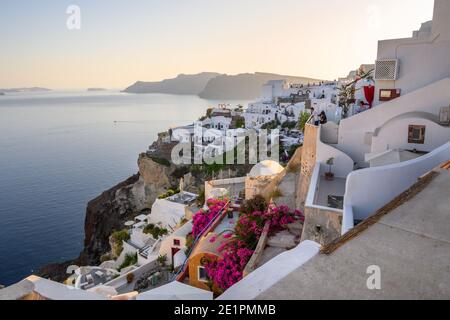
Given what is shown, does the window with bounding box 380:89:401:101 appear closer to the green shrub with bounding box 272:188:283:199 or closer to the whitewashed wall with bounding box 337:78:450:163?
the whitewashed wall with bounding box 337:78:450:163

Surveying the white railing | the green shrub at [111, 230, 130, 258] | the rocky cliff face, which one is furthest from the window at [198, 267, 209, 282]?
the rocky cliff face

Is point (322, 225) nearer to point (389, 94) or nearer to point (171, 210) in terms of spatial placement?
point (389, 94)

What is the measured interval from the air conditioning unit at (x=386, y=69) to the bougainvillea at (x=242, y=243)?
6172 millimetres

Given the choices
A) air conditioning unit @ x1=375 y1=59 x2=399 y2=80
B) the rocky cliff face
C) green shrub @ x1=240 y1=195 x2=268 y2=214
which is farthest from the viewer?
the rocky cliff face

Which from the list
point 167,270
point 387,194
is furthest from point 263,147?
point 387,194

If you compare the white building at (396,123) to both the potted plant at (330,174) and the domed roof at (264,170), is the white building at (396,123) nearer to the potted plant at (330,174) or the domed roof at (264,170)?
the potted plant at (330,174)

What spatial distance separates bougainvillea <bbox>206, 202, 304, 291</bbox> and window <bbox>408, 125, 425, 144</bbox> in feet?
15.3

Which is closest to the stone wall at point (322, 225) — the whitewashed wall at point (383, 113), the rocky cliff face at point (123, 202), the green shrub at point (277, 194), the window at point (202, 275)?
the window at point (202, 275)

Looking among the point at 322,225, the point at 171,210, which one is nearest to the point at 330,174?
the point at 322,225

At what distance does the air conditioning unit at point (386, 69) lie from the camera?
40.7ft

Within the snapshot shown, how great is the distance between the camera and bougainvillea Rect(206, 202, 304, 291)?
35.1 feet

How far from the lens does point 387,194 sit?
7.50m
